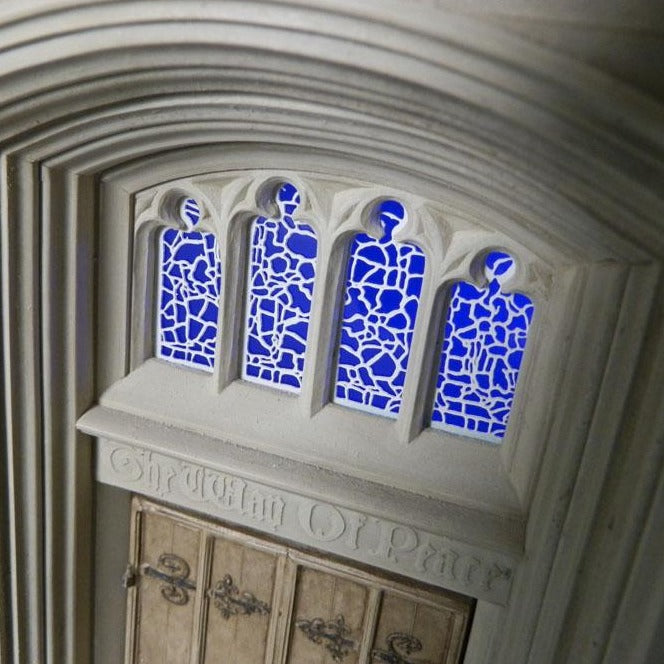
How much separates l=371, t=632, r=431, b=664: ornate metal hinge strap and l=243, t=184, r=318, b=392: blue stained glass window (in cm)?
54

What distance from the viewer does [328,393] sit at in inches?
52.3

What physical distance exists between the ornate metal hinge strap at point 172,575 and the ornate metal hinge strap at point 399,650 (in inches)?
16.9

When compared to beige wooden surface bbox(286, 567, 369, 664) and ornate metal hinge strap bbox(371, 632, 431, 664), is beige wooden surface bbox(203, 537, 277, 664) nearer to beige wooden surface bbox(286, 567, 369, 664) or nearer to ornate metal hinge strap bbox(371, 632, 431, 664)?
beige wooden surface bbox(286, 567, 369, 664)

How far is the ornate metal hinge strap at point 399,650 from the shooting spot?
1.41 metres

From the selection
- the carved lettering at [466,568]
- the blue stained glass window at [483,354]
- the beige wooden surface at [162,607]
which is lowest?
the beige wooden surface at [162,607]

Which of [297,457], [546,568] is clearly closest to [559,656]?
[546,568]

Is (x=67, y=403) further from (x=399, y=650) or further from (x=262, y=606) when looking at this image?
(x=399, y=650)

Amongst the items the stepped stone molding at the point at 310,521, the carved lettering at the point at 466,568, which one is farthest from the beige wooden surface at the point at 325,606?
the carved lettering at the point at 466,568

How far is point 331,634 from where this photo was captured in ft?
4.80

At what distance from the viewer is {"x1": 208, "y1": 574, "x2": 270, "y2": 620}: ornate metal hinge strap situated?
4.94 ft

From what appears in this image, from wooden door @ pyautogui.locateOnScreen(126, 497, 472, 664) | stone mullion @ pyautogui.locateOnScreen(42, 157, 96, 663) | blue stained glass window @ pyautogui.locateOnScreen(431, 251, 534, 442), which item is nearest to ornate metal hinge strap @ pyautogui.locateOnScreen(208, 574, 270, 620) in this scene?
wooden door @ pyautogui.locateOnScreen(126, 497, 472, 664)

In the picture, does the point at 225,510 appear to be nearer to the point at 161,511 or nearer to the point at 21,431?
the point at 161,511

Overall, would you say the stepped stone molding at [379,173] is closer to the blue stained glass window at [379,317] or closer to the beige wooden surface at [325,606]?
the blue stained glass window at [379,317]

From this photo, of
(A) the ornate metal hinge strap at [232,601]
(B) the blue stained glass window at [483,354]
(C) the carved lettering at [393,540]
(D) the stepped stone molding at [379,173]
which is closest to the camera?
(D) the stepped stone molding at [379,173]
